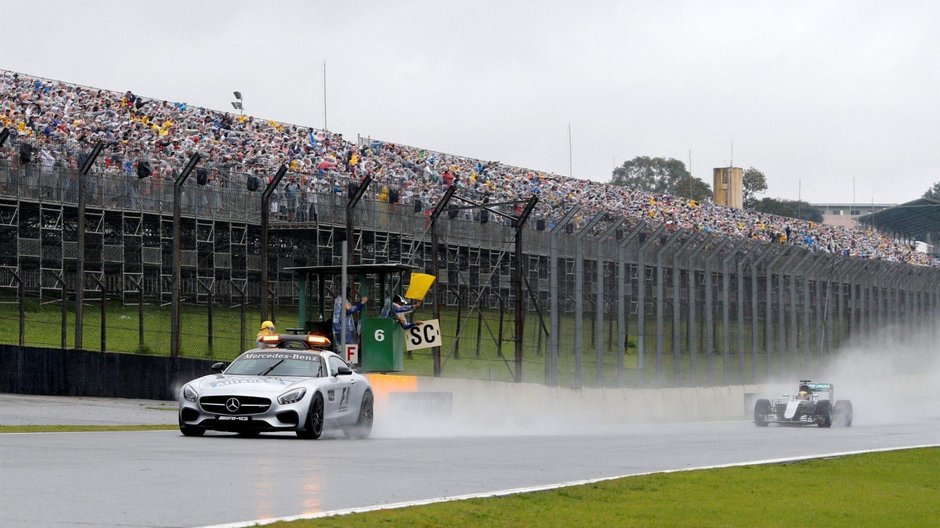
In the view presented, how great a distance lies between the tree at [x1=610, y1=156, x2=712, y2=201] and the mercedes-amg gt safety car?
395 ft

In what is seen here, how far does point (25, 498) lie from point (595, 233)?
2822 cm

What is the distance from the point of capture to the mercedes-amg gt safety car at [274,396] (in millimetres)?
19453

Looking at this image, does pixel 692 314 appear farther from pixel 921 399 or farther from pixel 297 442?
pixel 297 442

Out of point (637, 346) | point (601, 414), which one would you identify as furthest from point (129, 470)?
point (637, 346)

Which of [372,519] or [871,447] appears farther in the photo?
[871,447]

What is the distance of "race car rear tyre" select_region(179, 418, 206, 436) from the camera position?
19688 mm

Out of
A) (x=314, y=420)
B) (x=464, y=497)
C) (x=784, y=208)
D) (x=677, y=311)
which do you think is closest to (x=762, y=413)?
(x=677, y=311)

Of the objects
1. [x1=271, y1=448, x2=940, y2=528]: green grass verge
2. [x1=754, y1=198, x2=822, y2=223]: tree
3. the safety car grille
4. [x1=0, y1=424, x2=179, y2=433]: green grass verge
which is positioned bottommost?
[x1=0, y1=424, x2=179, y2=433]: green grass verge

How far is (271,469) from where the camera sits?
46.1 feet

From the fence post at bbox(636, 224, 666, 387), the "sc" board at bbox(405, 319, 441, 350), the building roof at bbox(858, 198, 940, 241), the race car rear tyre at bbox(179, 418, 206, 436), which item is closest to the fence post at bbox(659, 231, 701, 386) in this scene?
the fence post at bbox(636, 224, 666, 387)

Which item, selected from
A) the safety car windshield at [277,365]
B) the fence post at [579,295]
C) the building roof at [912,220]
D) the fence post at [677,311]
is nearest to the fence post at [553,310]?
the fence post at [579,295]

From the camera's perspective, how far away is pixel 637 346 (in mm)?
40344

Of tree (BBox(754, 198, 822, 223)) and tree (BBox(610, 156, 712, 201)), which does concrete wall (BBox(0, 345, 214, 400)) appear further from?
tree (BBox(754, 198, 822, 223))

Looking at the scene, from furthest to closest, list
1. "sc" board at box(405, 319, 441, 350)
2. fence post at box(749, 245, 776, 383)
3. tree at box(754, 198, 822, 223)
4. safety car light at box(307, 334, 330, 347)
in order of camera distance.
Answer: tree at box(754, 198, 822, 223) < fence post at box(749, 245, 776, 383) < "sc" board at box(405, 319, 441, 350) < safety car light at box(307, 334, 330, 347)
